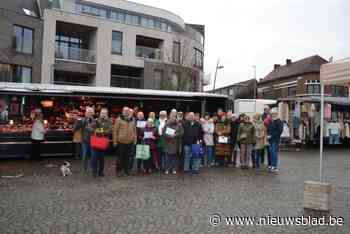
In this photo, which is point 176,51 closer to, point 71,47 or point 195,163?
point 71,47

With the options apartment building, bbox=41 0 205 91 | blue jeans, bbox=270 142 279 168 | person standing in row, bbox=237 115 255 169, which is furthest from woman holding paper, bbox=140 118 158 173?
apartment building, bbox=41 0 205 91

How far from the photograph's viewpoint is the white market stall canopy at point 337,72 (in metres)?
7.54

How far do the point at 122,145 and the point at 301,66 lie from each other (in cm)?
5010

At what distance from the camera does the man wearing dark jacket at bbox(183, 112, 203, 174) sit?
38.6ft

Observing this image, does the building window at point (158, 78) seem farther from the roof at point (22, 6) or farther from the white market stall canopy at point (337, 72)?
the white market stall canopy at point (337, 72)

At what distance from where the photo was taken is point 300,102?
20.2 meters

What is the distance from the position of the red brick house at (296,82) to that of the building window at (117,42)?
23465mm

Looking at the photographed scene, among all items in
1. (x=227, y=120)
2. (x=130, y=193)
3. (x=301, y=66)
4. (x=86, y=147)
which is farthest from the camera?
(x=301, y=66)

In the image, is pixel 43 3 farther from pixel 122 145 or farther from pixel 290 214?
pixel 290 214

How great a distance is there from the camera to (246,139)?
12.7 meters

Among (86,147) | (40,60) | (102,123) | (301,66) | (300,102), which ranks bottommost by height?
(86,147)

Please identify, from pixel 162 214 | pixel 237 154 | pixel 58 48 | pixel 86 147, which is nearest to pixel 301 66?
pixel 58 48

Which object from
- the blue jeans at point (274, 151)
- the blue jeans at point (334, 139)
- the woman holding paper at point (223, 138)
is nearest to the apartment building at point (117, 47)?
the blue jeans at point (334, 139)

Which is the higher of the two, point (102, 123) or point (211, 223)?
point (102, 123)
